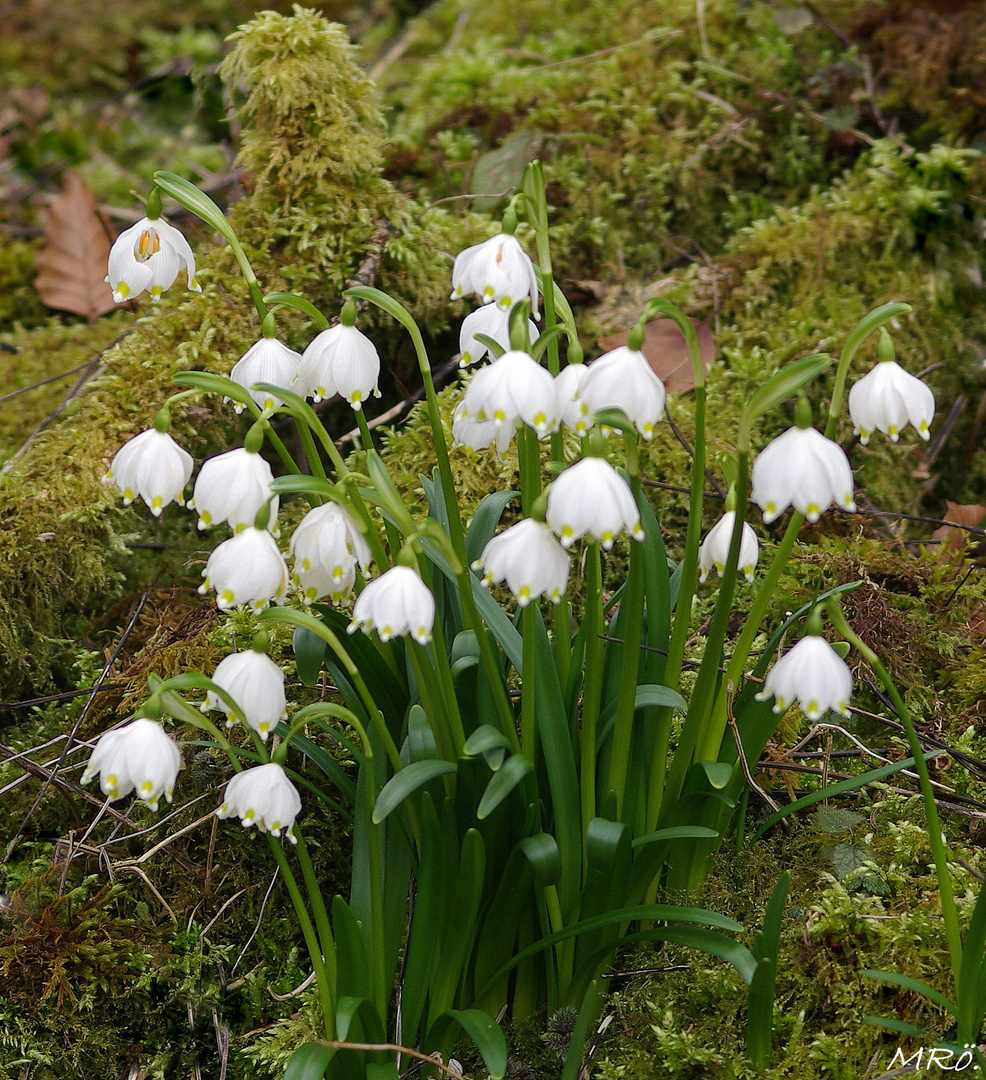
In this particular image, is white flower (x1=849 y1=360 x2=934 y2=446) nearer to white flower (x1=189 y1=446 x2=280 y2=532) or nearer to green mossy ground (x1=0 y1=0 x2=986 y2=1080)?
green mossy ground (x1=0 y1=0 x2=986 y2=1080)

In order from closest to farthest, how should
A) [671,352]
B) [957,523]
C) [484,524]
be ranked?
[484,524] < [957,523] < [671,352]

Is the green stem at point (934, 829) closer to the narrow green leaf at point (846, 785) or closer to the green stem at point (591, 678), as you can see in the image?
the narrow green leaf at point (846, 785)

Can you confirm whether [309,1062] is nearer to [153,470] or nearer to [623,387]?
[153,470]

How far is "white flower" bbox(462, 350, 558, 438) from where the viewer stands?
110cm

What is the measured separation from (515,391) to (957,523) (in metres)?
1.41

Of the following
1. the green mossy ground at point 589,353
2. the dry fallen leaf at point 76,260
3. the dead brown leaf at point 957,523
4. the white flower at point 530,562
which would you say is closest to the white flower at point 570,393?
the white flower at point 530,562

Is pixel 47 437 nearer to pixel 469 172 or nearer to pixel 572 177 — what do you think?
pixel 469 172

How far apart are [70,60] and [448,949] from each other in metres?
4.44

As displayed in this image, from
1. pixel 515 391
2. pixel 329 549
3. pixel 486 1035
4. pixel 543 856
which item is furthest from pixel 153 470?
pixel 486 1035

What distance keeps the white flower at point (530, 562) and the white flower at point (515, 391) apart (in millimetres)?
118

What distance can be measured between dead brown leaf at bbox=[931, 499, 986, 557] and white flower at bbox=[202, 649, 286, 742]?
1.45 metres

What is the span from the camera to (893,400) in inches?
46.7

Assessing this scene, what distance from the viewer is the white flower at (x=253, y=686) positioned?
→ 1.17 m

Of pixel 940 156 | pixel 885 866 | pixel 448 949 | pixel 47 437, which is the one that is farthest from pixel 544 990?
pixel 940 156
